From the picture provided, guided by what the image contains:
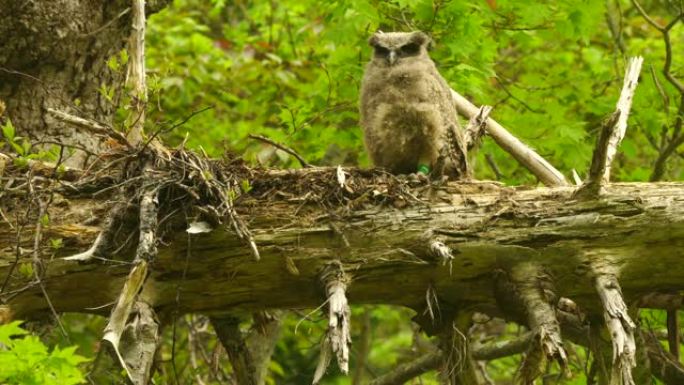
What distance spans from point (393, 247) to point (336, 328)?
662 mm

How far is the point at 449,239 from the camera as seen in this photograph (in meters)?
4.76

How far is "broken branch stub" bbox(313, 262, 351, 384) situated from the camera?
13.8 feet

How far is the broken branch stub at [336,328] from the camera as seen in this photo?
421 cm

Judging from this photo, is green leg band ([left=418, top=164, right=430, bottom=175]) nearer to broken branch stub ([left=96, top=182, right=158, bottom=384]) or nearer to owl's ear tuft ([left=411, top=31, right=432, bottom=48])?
owl's ear tuft ([left=411, top=31, right=432, bottom=48])

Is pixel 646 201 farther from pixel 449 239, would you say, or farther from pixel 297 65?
A: pixel 297 65

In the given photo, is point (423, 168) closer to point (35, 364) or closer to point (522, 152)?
point (522, 152)

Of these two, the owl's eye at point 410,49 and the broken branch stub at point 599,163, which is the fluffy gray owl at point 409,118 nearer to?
the owl's eye at point 410,49

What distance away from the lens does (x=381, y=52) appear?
672cm

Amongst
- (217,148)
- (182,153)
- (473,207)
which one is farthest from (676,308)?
(217,148)

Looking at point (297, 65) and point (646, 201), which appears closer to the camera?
point (646, 201)

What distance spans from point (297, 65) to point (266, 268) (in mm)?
4898

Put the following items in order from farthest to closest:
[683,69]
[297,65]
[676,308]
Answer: [297,65], [683,69], [676,308]

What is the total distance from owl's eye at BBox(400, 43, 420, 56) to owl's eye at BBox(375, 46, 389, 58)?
112 millimetres

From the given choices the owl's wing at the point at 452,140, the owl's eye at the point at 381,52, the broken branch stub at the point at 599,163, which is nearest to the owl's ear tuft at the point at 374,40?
the owl's eye at the point at 381,52
